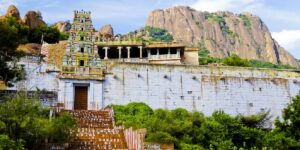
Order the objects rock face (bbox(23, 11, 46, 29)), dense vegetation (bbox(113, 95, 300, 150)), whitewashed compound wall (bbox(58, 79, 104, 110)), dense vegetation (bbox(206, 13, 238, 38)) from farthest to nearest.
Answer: dense vegetation (bbox(206, 13, 238, 38)) → rock face (bbox(23, 11, 46, 29)) → whitewashed compound wall (bbox(58, 79, 104, 110)) → dense vegetation (bbox(113, 95, 300, 150))

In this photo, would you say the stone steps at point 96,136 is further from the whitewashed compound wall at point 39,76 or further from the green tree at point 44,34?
the green tree at point 44,34

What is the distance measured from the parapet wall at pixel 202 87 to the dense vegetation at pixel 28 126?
12.6 m

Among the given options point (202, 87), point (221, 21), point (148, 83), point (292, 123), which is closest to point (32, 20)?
point (148, 83)

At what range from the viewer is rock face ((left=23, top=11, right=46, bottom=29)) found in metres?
42.7

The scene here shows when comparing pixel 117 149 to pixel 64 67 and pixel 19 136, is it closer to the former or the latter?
pixel 19 136

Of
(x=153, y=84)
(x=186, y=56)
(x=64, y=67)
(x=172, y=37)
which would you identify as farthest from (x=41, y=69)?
(x=172, y=37)

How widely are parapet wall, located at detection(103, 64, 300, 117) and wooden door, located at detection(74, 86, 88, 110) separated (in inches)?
49.3

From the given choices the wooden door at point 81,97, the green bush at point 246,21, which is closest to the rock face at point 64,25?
the wooden door at point 81,97

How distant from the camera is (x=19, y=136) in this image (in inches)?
542

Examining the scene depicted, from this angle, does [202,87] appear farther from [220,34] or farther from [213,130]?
[220,34]

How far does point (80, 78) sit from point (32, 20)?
1926 cm

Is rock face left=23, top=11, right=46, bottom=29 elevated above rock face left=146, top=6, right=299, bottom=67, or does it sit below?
below

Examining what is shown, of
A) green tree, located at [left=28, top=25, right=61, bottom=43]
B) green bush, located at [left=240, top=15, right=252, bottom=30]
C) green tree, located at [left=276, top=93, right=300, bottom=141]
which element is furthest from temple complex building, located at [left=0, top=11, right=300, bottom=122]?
green bush, located at [left=240, top=15, right=252, bottom=30]

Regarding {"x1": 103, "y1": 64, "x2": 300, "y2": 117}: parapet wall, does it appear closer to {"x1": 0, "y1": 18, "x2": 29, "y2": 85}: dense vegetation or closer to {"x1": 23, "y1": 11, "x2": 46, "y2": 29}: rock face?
{"x1": 0, "y1": 18, "x2": 29, "y2": 85}: dense vegetation
